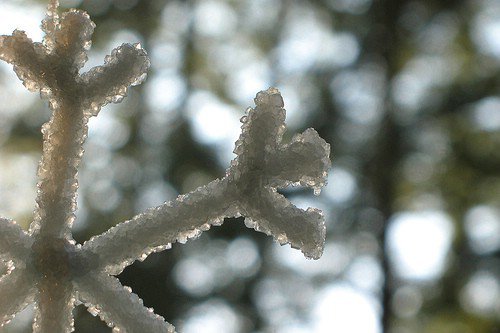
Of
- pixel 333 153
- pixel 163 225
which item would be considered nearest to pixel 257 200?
pixel 163 225

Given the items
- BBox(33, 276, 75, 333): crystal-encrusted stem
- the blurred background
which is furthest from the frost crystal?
the blurred background

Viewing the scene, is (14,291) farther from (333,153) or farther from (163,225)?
(333,153)

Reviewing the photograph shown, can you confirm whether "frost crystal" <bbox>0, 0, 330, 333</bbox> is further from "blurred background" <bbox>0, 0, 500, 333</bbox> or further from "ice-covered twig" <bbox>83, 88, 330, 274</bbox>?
"blurred background" <bbox>0, 0, 500, 333</bbox>

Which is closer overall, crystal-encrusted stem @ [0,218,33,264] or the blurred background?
crystal-encrusted stem @ [0,218,33,264]

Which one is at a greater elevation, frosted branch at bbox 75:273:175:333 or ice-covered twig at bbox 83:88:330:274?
ice-covered twig at bbox 83:88:330:274

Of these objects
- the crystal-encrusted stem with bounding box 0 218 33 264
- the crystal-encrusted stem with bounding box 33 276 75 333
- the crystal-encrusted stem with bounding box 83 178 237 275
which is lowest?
the crystal-encrusted stem with bounding box 33 276 75 333

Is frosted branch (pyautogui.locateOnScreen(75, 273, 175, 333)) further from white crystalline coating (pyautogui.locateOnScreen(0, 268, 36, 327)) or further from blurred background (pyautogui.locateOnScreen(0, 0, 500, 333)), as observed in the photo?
blurred background (pyautogui.locateOnScreen(0, 0, 500, 333))

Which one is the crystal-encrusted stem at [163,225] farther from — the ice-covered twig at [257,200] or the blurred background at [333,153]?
the blurred background at [333,153]

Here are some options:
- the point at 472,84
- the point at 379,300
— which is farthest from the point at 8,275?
the point at 472,84
